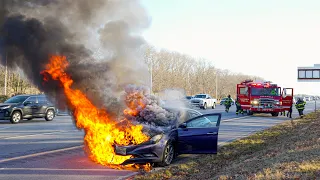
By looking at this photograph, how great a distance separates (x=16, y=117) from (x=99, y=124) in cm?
1322

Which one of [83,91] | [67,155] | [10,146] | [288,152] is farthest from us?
[10,146]

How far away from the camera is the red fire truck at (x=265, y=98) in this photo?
25.3 meters

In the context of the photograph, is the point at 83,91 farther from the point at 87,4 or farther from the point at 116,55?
the point at 87,4

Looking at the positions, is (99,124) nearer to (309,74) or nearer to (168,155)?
(168,155)

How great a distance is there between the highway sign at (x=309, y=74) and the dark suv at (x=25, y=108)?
24.2m

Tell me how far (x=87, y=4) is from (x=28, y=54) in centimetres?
211

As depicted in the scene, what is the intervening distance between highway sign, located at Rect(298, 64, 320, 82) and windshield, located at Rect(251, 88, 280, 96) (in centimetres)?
983

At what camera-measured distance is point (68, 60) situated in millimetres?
9188

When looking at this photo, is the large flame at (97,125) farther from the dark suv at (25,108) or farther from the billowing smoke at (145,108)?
the dark suv at (25,108)

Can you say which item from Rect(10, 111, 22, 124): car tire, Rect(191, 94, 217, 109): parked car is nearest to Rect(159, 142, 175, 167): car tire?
Rect(10, 111, 22, 124): car tire

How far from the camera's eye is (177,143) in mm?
8625

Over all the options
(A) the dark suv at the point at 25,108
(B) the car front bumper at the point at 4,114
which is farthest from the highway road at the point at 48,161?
(A) the dark suv at the point at 25,108

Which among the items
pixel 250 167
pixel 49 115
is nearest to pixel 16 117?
pixel 49 115

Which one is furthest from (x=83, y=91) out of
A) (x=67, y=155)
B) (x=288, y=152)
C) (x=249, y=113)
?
(x=249, y=113)
